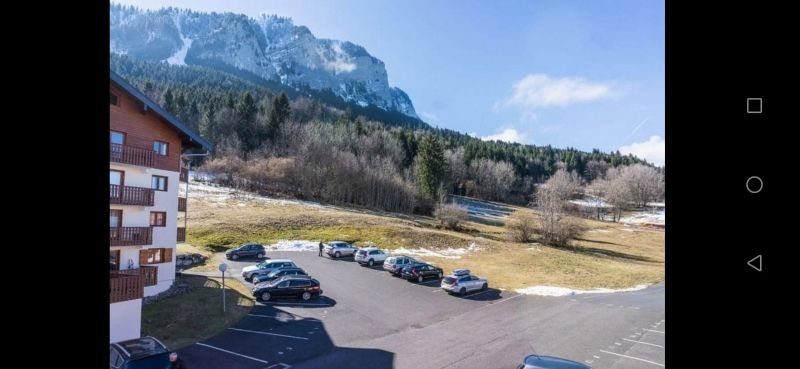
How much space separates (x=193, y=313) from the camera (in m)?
11.3

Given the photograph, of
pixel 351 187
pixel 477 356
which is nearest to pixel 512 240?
pixel 351 187

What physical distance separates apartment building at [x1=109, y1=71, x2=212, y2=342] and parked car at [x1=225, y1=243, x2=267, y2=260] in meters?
5.17

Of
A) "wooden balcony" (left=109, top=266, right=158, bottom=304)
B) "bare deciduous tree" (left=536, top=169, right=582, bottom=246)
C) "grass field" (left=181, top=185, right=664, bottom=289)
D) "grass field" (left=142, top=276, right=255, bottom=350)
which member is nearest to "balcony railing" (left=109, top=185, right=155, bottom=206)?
"wooden balcony" (left=109, top=266, right=158, bottom=304)

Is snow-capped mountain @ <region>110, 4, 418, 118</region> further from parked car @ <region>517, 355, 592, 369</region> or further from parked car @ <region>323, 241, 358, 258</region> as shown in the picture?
parked car @ <region>517, 355, 592, 369</region>

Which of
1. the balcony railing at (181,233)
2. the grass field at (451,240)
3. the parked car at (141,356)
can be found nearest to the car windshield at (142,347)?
the parked car at (141,356)

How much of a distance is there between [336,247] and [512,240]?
1234cm

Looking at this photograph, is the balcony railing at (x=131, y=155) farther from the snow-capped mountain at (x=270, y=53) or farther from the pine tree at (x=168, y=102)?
the snow-capped mountain at (x=270, y=53)

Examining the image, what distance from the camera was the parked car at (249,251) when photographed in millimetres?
18391

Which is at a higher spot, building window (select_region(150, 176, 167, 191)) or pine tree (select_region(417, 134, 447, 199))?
pine tree (select_region(417, 134, 447, 199))

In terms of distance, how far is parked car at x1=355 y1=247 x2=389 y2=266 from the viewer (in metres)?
19.7

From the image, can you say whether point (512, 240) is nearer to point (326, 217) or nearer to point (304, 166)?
point (326, 217)

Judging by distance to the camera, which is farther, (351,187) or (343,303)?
(351,187)

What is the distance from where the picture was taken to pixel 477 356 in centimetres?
889
